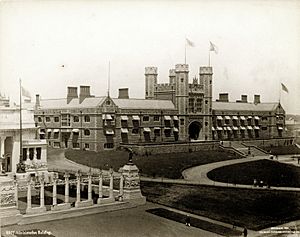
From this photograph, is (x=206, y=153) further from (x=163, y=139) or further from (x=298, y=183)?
(x=298, y=183)

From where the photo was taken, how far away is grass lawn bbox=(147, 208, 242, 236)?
64.0 feet

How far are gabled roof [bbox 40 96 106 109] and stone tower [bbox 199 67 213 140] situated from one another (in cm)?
1363

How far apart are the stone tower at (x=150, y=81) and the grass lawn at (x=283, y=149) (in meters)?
13.3

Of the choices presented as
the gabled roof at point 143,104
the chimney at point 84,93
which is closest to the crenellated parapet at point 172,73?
the gabled roof at point 143,104

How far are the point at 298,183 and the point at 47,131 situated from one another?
2419 cm

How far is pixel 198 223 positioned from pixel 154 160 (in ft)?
50.3

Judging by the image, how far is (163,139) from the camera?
155 ft

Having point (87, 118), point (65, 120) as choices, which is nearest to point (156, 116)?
point (87, 118)

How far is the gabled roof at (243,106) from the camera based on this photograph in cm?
5475

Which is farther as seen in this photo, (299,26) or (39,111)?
(39,111)

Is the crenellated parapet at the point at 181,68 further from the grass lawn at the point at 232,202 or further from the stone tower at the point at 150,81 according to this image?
the grass lawn at the point at 232,202

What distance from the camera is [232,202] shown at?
79.8ft

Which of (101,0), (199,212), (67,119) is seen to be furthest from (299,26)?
(67,119)

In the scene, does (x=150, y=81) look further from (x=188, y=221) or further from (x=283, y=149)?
(x=188, y=221)
